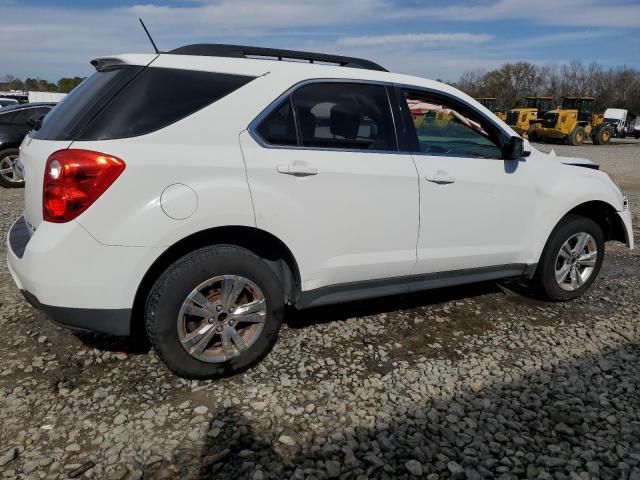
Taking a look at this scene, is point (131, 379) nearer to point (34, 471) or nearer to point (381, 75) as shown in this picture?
point (34, 471)

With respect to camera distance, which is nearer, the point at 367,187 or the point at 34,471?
the point at 34,471

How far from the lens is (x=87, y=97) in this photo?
9.34 ft

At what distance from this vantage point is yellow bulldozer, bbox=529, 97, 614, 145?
28.1 m

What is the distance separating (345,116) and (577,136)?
2971cm

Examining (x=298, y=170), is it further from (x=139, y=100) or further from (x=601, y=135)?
(x=601, y=135)

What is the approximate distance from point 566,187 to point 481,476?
8.53 feet

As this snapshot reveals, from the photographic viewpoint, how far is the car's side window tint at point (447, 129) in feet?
11.5

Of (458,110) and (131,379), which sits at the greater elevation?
(458,110)

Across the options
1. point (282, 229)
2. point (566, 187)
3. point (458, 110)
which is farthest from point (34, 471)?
point (566, 187)

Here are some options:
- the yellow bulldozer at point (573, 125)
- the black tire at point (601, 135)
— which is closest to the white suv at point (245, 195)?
the yellow bulldozer at point (573, 125)

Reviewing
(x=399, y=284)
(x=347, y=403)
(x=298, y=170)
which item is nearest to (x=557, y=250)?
(x=399, y=284)

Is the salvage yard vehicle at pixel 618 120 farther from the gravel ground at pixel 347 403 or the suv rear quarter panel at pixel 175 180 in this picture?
the suv rear quarter panel at pixel 175 180

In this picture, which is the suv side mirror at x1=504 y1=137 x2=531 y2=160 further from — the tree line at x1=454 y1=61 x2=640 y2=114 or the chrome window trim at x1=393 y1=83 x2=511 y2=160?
the tree line at x1=454 y1=61 x2=640 y2=114

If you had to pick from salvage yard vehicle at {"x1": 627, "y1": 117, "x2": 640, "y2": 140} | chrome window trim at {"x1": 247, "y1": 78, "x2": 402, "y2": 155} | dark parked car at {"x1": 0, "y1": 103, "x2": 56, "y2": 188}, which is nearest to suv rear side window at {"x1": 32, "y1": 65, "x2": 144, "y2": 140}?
chrome window trim at {"x1": 247, "y1": 78, "x2": 402, "y2": 155}
